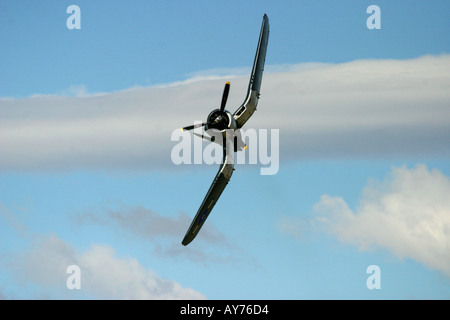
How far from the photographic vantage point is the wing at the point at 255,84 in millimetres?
134875

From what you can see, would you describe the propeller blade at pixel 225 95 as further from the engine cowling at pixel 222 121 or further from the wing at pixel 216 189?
the wing at pixel 216 189

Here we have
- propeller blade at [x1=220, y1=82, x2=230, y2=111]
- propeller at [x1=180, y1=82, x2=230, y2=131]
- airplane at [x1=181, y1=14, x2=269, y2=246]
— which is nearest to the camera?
propeller blade at [x1=220, y1=82, x2=230, y2=111]

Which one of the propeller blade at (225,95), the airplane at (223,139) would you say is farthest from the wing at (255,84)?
the propeller blade at (225,95)

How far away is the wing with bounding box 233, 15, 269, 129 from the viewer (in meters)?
135

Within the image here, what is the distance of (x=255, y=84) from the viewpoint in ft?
454

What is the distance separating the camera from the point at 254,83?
138250 mm

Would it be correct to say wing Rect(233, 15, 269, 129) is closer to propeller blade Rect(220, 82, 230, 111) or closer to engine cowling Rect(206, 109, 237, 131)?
engine cowling Rect(206, 109, 237, 131)

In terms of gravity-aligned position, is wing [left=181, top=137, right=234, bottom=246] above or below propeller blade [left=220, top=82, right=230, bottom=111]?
below

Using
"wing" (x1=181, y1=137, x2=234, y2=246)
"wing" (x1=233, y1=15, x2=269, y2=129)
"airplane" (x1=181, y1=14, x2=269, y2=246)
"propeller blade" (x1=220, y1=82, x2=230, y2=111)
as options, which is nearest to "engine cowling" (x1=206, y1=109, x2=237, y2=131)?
"airplane" (x1=181, y1=14, x2=269, y2=246)

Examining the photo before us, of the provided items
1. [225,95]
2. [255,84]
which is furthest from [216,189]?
[255,84]

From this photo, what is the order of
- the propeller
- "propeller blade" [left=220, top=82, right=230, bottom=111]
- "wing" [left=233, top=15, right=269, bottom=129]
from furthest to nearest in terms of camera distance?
"wing" [left=233, top=15, right=269, bottom=129]
the propeller
"propeller blade" [left=220, top=82, right=230, bottom=111]
